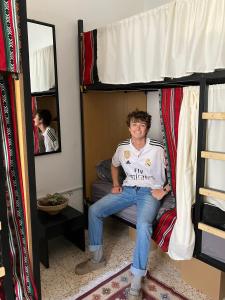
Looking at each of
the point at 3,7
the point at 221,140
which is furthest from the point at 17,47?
the point at 221,140

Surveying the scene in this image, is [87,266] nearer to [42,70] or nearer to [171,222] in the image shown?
[171,222]

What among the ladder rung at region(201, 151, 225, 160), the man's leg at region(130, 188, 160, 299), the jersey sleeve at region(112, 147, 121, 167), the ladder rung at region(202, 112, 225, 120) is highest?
the ladder rung at region(202, 112, 225, 120)

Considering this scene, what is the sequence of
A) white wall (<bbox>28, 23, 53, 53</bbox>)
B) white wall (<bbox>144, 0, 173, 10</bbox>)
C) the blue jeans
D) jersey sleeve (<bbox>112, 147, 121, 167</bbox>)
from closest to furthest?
the blue jeans < white wall (<bbox>28, 23, 53, 53</bbox>) < jersey sleeve (<bbox>112, 147, 121, 167</bbox>) < white wall (<bbox>144, 0, 173, 10</bbox>)

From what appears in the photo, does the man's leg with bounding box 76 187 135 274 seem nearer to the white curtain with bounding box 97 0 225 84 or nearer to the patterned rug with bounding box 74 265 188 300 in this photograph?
the patterned rug with bounding box 74 265 188 300

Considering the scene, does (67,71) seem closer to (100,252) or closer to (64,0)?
Result: (64,0)

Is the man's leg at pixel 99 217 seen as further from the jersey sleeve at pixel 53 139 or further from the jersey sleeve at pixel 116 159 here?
the jersey sleeve at pixel 53 139

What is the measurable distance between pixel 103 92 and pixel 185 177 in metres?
1.49

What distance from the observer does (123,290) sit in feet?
6.47

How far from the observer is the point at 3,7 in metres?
1.14

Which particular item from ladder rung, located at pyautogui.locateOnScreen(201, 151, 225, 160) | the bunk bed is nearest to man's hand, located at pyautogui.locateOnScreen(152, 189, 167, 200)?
the bunk bed

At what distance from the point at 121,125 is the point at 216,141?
1556mm

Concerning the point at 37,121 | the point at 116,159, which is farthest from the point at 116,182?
the point at 37,121

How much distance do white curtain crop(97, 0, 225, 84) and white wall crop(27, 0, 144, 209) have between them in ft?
1.18

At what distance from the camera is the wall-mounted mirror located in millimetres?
2338
